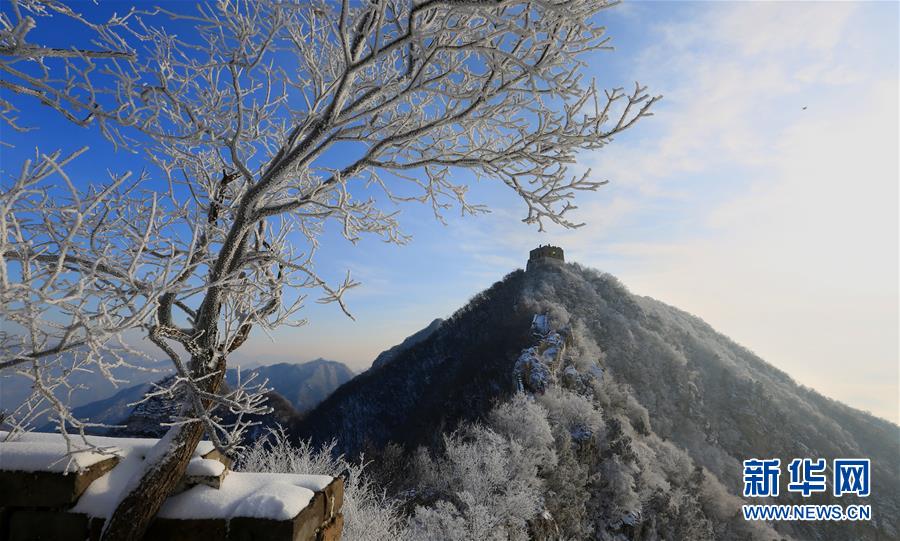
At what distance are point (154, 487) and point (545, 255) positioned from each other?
67.3m

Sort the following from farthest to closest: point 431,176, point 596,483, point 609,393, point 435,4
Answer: point 609,393 → point 596,483 → point 431,176 → point 435,4

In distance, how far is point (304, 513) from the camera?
11.1ft

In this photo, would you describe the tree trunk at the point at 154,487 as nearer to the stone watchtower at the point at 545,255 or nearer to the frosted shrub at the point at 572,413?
the frosted shrub at the point at 572,413

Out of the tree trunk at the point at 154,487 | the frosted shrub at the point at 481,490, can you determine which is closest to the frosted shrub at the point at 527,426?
the frosted shrub at the point at 481,490

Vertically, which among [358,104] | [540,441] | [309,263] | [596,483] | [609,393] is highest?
[358,104]

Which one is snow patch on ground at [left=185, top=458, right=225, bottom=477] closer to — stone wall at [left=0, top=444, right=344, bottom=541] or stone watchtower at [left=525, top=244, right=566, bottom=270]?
stone wall at [left=0, top=444, right=344, bottom=541]

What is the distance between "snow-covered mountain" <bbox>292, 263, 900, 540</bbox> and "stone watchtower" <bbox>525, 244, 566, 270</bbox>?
2078mm

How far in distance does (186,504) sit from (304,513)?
3.18 ft

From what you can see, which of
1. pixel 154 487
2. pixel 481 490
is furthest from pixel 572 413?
pixel 154 487

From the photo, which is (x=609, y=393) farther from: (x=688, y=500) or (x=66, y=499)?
(x=66, y=499)

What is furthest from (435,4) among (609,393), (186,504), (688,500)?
(609,393)

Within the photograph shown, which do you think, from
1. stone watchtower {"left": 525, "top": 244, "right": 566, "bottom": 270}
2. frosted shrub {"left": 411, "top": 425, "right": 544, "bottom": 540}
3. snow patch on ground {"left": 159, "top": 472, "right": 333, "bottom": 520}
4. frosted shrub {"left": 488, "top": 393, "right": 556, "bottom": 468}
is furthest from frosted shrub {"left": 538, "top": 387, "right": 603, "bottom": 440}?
stone watchtower {"left": 525, "top": 244, "right": 566, "bottom": 270}

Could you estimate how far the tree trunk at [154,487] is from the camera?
310cm

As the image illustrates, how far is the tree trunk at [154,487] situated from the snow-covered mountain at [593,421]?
54.5 ft
